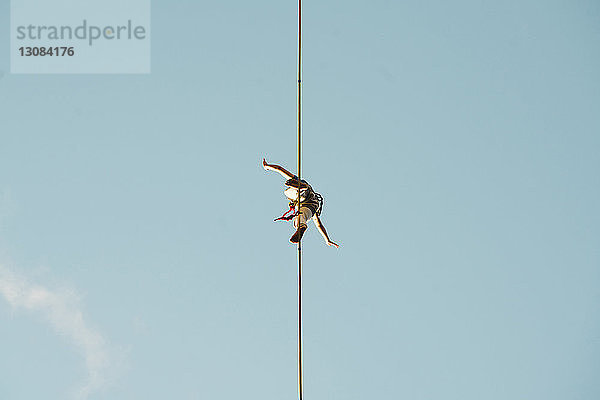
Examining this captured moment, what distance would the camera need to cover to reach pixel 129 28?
24.8 meters

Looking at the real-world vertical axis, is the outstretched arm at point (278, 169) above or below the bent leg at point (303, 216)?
above

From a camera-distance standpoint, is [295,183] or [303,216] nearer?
[303,216]

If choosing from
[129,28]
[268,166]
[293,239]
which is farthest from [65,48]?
[293,239]

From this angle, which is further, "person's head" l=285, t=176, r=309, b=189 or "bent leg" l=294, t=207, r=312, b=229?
"person's head" l=285, t=176, r=309, b=189

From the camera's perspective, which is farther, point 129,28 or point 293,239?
point 129,28

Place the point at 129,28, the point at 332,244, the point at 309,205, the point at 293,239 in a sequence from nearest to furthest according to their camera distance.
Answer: the point at 293,239 → the point at 309,205 → the point at 332,244 → the point at 129,28

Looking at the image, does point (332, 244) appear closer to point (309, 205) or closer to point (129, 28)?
point (309, 205)

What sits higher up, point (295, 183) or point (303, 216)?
point (295, 183)

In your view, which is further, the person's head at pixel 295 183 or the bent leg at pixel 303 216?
the person's head at pixel 295 183

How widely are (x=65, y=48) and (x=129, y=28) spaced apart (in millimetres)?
2325

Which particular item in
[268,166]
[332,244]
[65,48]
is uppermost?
[65,48]

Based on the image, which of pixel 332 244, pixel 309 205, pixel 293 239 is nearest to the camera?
pixel 293 239

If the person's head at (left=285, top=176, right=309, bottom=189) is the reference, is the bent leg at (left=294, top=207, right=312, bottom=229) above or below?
below

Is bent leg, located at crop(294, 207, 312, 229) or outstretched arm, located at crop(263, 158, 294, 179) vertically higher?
outstretched arm, located at crop(263, 158, 294, 179)
